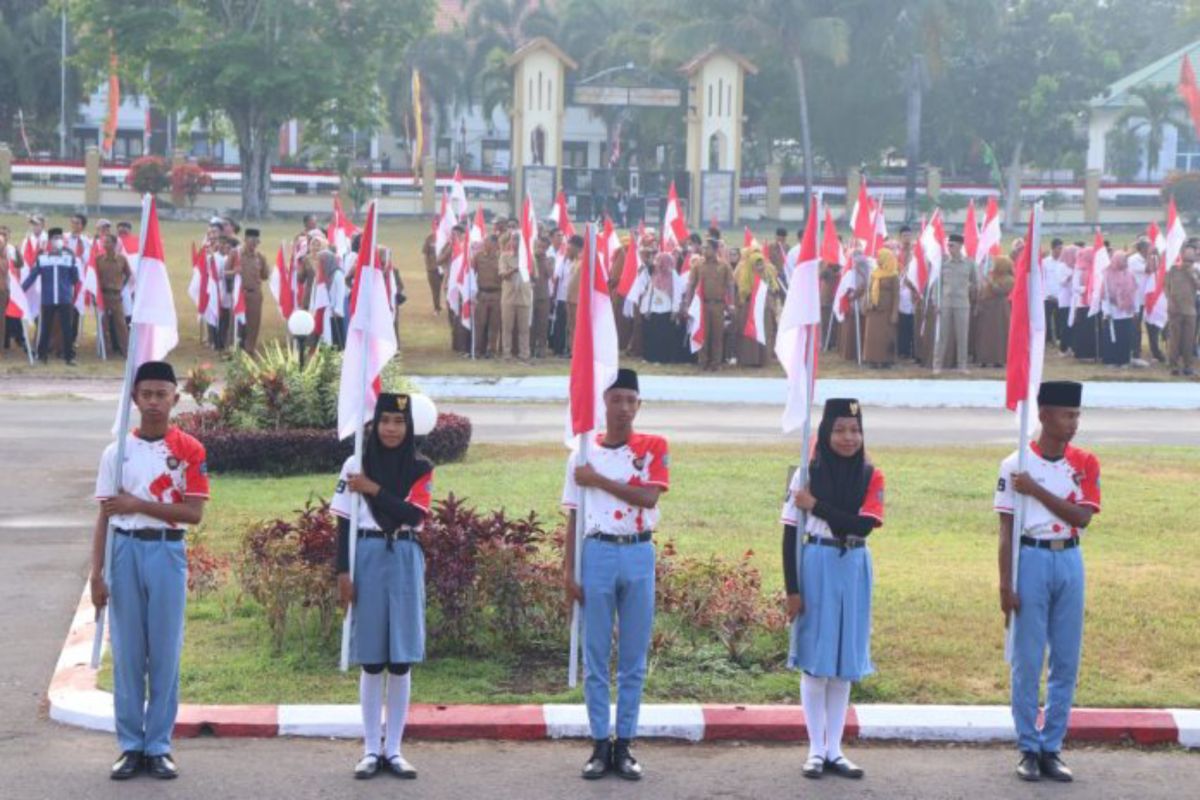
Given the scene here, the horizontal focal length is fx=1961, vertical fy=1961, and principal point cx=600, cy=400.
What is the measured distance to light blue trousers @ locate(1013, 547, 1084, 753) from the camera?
8656 millimetres

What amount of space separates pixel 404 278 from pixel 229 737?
1240 inches

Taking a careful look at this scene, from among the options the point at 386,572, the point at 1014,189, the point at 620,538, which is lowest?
the point at 386,572

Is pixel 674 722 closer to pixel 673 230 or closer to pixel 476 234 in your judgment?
pixel 476 234

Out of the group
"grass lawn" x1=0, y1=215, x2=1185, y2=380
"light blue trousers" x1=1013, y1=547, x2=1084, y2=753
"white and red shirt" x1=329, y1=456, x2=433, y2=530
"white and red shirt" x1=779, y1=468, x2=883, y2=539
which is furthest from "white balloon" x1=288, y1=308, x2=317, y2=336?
"light blue trousers" x1=1013, y1=547, x2=1084, y2=753

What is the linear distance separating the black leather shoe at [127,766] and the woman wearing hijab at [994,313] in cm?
2083

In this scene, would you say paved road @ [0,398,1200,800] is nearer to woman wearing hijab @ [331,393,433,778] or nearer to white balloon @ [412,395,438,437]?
woman wearing hijab @ [331,393,433,778]

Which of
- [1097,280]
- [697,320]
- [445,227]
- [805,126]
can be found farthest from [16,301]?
[805,126]

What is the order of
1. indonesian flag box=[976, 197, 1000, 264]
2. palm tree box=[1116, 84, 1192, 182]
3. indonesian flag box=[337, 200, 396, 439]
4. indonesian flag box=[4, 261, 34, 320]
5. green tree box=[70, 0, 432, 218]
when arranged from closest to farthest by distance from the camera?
indonesian flag box=[337, 200, 396, 439] < indonesian flag box=[4, 261, 34, 320] < indonesian flag box=[976, 197, 1000, 264] < green tree box=[70, 0, 432, 218] < palm tree box=[1116, 84, 1192, 182]

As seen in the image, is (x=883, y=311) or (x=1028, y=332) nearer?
(x=1028, y=332)

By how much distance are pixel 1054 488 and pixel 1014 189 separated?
57.2m

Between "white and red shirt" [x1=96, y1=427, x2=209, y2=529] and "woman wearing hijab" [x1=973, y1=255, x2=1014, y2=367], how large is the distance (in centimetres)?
2062

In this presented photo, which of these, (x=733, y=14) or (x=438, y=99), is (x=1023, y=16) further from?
(x=438, y=99)

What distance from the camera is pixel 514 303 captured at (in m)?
28.0

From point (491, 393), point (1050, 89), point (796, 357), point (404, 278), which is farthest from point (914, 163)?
point (796, 357)
